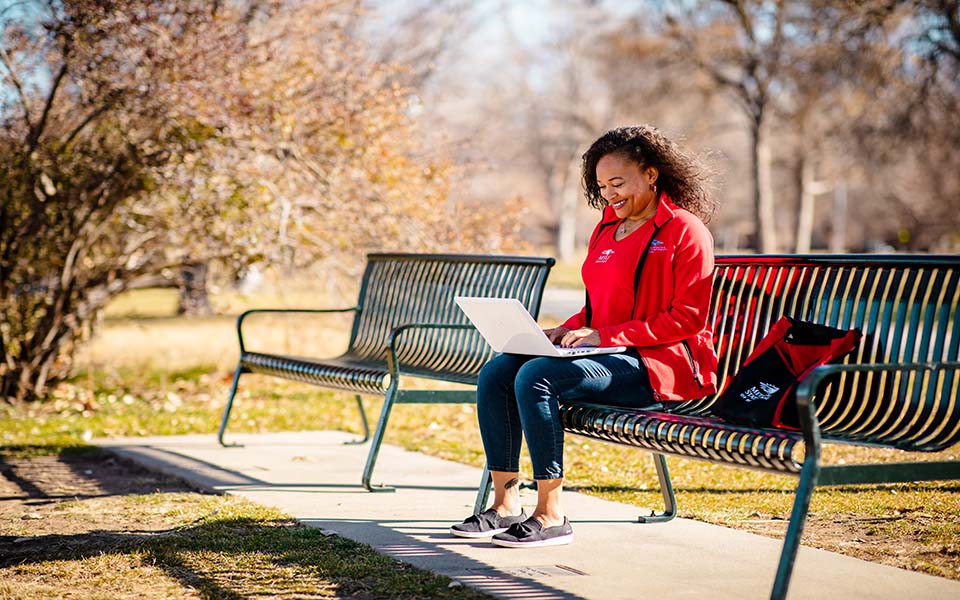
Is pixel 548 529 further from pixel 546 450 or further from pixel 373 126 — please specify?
pixel 373 126

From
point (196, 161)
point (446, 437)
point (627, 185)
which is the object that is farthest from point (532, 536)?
point (196, 161)

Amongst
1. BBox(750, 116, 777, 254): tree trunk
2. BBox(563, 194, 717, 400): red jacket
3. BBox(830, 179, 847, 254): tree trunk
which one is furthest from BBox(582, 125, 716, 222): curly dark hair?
BBox(830, 179, 847, 254): tree trunk

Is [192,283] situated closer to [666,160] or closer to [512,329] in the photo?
[512,329]

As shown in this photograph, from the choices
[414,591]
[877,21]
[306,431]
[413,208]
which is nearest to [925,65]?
[877,21]

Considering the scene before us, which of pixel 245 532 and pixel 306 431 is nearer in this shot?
pixel 245 532

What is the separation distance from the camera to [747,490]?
18.4 feet

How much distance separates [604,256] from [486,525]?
1134mm

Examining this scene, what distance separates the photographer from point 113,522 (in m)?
4.96

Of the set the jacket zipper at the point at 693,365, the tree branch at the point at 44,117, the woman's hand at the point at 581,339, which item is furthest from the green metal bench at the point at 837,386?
the tree branch at the point at 44,117

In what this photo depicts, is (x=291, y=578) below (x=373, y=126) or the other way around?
below

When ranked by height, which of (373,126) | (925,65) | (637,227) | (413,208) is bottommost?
(637,227)

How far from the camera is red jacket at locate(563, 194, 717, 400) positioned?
14.2ft

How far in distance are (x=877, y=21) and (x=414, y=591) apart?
15937 millimetres

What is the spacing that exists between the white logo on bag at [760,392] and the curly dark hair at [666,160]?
99cm
